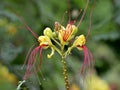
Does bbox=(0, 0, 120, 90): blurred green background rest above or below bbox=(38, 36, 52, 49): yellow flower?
above

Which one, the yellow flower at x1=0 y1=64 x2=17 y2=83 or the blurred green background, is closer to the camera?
the blurred green background

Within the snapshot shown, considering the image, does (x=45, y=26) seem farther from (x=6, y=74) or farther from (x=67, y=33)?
(x=67, y=33)

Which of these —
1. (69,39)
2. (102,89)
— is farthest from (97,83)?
(69,39)

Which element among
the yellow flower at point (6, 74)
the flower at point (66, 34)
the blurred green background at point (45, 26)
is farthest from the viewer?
the yellow flower at point (6, 74)

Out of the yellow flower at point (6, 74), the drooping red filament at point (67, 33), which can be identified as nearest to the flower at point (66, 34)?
the drooping red filament at point (67, 33)

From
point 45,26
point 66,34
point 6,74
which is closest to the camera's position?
point 66,34

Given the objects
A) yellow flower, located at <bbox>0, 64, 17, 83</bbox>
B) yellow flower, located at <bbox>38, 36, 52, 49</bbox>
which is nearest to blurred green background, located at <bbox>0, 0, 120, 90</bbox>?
yellow flower, located at <bbox>0, 64, 17, 83</bbox>

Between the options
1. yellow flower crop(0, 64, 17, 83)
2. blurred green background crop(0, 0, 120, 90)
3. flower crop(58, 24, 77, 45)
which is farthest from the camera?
yellow flower crop(0, 64, 17, 83)

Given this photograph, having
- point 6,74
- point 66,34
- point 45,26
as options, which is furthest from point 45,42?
point 6,74

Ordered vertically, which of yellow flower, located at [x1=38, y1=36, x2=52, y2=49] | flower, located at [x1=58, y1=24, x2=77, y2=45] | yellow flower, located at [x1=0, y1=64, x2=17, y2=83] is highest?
yellow flower, located at [x1=0, y1=64, x2=17, y2=83]

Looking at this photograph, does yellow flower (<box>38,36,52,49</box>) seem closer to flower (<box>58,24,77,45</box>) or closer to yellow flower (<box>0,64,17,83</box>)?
flower (<box>58,24,77,45</box>)

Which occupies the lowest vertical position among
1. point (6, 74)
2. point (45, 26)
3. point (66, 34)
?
point (66, 34)

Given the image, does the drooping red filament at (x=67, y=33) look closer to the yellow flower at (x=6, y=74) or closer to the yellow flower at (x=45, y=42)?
the yellow flower at (x=45, y=42)
